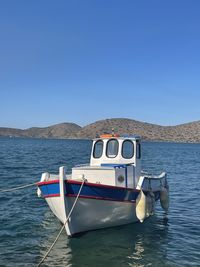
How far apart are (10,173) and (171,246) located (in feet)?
70.1

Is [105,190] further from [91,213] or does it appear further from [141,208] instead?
[141,208]

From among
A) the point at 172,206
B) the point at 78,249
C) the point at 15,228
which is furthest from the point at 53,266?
the point at 172,206

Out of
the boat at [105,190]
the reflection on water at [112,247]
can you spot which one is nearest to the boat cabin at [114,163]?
the boat at [105,190]

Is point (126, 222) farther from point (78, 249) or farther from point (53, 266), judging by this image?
point (53, 266)

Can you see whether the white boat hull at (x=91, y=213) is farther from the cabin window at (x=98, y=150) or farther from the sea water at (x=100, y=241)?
the cabin window at (x=98, y=150)

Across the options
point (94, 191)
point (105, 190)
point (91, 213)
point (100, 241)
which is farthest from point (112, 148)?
point (100, 241)

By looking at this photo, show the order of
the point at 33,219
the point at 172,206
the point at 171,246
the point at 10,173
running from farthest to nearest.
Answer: the point at 10,173, the point at 172,206, the point at 33,219, the point at 171,246

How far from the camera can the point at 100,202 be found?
14.4 metres

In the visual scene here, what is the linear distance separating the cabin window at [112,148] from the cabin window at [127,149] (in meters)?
0.33

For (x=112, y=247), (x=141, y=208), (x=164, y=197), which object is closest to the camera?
(x=112, y=247)

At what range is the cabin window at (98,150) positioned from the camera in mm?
18047

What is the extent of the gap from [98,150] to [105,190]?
402 centimetres

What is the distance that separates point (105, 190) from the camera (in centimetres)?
1434

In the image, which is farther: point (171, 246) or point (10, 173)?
point (10, 173)
